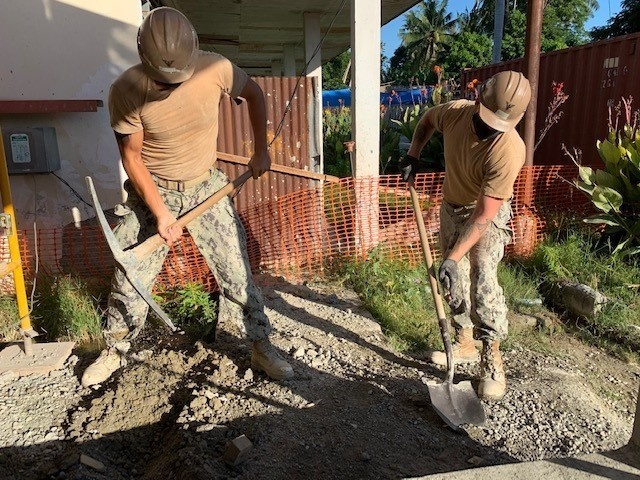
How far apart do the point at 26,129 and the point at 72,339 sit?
1816 mm

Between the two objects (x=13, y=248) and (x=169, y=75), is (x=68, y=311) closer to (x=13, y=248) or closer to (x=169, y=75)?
(x=13, y=248)

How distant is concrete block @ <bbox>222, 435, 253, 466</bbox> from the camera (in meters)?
2.29

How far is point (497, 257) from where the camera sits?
10.3ft

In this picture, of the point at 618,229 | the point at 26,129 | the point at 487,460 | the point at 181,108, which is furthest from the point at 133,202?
the point at 618,229

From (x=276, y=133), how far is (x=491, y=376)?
126 inches

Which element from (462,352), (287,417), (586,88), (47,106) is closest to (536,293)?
(462,352)

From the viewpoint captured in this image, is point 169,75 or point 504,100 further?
point 504,100

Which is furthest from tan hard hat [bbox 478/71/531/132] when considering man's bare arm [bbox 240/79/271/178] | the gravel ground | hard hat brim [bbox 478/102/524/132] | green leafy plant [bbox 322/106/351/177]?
green leafy plant [bbox 322/106/351/177]

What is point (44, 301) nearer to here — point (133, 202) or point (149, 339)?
point (149, 339)

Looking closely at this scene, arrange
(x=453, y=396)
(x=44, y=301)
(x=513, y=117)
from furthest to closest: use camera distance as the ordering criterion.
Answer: (x=44, y=301), (x=453, y=396), (x=513, y=117)

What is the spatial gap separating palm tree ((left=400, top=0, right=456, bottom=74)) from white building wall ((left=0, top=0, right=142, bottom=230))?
46663 millimetres

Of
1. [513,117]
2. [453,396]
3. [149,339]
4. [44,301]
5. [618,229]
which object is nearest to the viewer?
[513,117]

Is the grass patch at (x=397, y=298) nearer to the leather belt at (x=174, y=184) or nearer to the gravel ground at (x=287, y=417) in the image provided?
the gravel ground at (x=287, y=417)

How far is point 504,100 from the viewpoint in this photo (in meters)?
2.64
